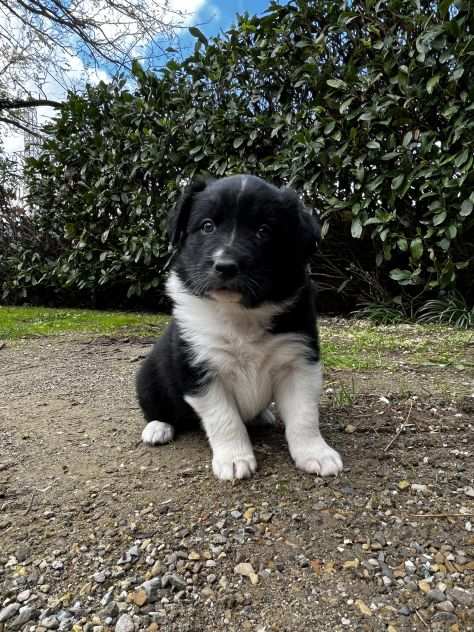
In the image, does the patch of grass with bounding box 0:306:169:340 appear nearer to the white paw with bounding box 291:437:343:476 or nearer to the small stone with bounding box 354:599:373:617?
the white paw with bounding box 291:437:343:476

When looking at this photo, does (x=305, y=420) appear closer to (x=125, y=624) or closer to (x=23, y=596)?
(x=125, y=624)

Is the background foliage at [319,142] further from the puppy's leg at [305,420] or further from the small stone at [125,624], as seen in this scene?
the small stone at [125,624]

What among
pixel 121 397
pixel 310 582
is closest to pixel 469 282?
pixel 121 397

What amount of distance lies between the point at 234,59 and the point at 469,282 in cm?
430

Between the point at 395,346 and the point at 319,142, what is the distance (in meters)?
2.67

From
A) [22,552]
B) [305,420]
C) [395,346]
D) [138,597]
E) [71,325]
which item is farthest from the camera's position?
[71,325]

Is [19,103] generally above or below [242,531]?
above

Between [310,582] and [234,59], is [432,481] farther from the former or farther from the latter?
[234,59]

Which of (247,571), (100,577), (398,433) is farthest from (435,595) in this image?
(398,433)

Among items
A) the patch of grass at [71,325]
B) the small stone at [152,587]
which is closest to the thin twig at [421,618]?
the small stone at [152,587]

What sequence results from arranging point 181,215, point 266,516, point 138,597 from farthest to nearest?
1. point 181,215
2. point 266,516
3. point 138,597

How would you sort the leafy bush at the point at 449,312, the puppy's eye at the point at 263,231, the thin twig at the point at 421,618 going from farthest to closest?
1. the leafy bush at the point at 449,312
2. the puppy's eye at the point at 263,231
3. the thin twig at the point at 421,618

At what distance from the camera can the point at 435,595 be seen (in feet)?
5.28

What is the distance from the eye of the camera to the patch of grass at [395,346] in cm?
439
